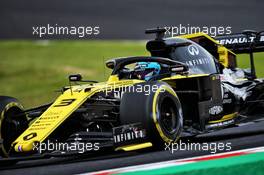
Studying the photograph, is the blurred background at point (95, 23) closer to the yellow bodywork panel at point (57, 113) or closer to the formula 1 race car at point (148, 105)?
the formula 1 race car at point (148, 105)

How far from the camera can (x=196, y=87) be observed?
9.14 metres

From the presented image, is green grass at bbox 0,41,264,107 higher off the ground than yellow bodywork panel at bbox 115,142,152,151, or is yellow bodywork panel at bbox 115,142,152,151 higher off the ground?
green grass at bbox 0,41,264,107

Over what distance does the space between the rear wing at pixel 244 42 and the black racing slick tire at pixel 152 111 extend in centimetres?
308

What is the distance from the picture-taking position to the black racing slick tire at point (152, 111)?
25.7ft

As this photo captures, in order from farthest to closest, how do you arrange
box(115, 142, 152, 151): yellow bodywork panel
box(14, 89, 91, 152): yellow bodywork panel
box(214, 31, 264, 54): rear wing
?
box(214, 31, 264, 54): rear wing < box(115, 142, 152, 151): yellow bodywork panel < box(14, 89, 91, 152): yellow bodywork panel

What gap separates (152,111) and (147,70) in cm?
151

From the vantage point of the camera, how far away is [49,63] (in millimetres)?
19703

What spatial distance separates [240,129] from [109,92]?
299 centimetres

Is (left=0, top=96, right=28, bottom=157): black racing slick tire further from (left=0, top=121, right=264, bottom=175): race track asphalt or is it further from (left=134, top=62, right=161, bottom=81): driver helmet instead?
(left=134, top=62, right=161, bottom=81): driver helmet

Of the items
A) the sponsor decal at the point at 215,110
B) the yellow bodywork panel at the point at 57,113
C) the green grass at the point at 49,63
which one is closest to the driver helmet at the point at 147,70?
the yellow bodywork panel at the point at 57,113

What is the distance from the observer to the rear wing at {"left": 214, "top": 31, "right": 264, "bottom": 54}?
35.7 feet

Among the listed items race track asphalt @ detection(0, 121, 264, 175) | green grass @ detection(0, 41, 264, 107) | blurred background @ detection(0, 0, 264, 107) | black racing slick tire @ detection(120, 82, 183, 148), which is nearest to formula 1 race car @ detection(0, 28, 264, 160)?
black racing slick tire @ detection(120, 82, 183, 148)

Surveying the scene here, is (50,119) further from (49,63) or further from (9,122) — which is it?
(49,63)

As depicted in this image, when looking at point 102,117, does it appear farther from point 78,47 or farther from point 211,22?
point 78,47
